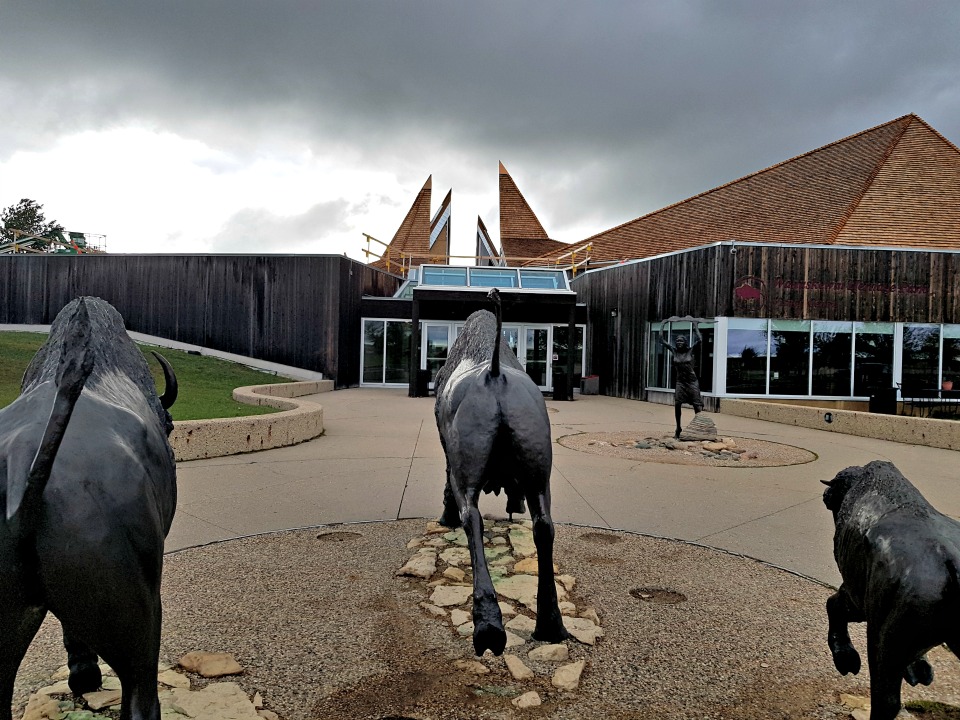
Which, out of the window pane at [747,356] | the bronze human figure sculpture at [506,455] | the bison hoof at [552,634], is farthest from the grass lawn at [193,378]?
the window pane at [747,356]

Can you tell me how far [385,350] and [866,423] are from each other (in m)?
16.0

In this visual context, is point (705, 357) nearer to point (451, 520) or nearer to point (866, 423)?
point (866, 423)

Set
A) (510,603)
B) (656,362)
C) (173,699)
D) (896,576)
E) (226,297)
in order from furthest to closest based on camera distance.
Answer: (226,297), (656,362), (510,603), (173,699), (896,576)

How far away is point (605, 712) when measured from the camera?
8.94ft

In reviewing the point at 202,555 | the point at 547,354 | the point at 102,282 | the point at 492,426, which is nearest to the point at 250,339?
the point at 102,282

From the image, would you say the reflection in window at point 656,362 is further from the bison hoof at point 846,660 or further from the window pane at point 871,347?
the bison hoof at point 846,660

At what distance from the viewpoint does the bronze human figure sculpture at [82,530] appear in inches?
63.4

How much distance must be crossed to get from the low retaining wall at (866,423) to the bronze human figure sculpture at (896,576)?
419 inches

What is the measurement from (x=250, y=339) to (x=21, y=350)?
8.12 m

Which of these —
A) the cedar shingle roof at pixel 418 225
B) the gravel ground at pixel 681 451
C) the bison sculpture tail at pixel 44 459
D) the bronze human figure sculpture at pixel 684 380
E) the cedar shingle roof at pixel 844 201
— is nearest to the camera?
the bison sculpture tail at pixel 44 459

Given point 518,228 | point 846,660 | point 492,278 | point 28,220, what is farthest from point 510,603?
point 28,220

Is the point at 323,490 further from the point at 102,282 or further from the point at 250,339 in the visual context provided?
the point at 102,282

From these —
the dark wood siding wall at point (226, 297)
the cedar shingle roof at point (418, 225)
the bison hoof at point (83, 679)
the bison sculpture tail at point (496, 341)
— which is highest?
the cedar shingle roof at point (418, 225)

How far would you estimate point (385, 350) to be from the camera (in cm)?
2372
